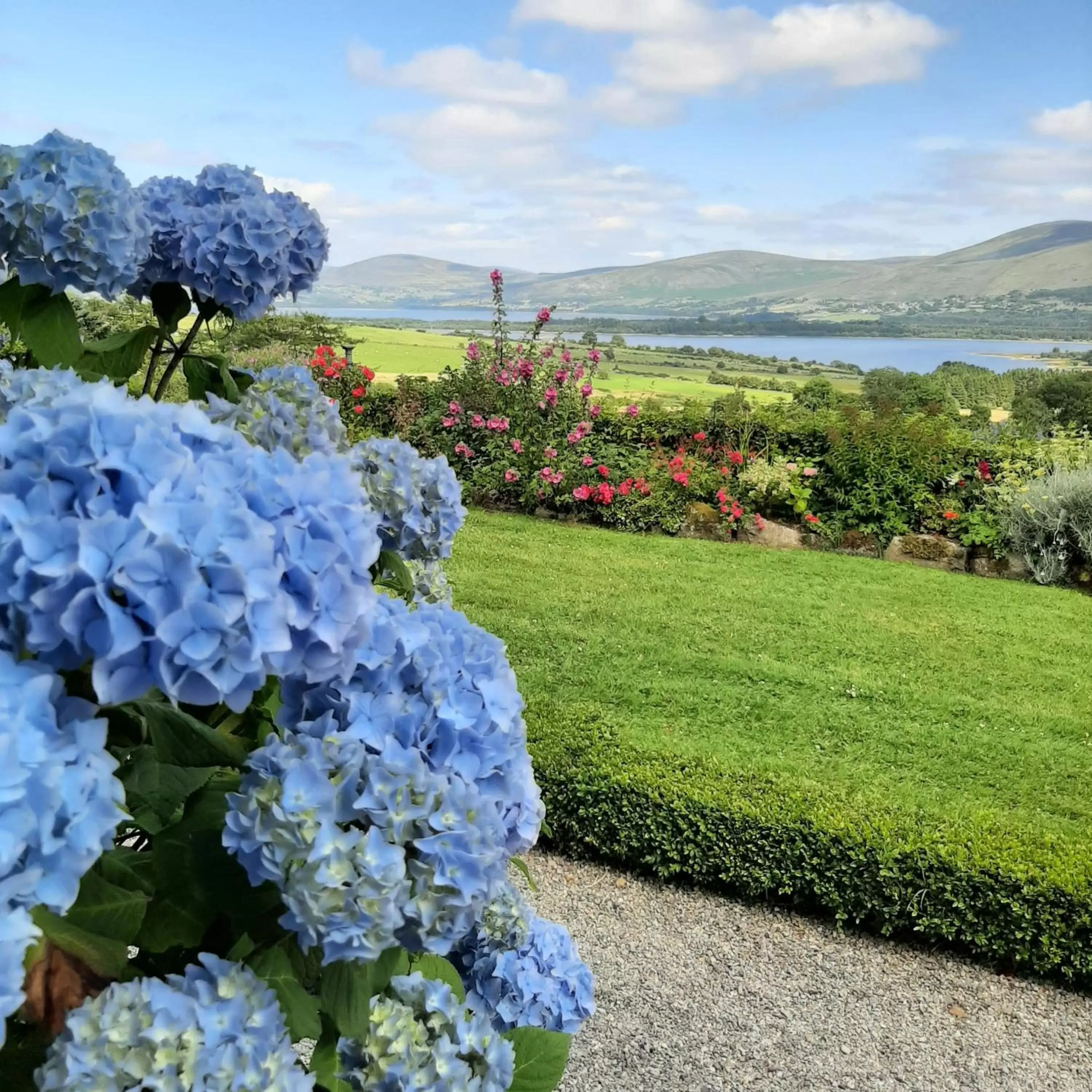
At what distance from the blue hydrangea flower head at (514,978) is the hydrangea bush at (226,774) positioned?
10cm

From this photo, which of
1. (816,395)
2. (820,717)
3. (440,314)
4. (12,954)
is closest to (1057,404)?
(816,395)

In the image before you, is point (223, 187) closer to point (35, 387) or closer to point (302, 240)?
point (302, 240)

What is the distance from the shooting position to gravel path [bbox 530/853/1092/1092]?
2758 millimetres

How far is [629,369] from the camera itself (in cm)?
991

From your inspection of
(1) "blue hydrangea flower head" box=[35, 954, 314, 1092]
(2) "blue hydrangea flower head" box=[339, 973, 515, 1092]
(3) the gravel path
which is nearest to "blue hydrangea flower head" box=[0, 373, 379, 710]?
(1) "blue hydrangea flower head" box=[35, 954, 314, 1092]

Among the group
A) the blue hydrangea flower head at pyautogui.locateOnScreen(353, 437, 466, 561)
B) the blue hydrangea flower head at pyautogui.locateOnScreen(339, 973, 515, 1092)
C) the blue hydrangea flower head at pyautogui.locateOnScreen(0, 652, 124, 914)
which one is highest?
the blue hydrangea flower head at pyautogui.locateOnScreen(353, 437, 466, 561)

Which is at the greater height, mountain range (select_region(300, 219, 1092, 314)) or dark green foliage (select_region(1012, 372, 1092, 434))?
mountain range (select_region(300, 219, 1092, 314))

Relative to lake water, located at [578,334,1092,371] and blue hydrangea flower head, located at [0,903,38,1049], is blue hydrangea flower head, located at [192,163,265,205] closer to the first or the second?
blue hydrangea flower head, located at [0,903,38,1049]

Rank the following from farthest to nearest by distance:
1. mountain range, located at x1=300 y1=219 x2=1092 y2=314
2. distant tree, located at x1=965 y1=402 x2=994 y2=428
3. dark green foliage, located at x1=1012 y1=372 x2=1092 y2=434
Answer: mountain range, located at x1=300 y1=219 x2=1092 y2=314, dark green foliage, located at x1=1012 y1=372 x2=1092 y2=434, distant tree, located at x1=965 y1=402 x2=994 y2=428

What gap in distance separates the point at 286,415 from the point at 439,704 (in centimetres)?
49

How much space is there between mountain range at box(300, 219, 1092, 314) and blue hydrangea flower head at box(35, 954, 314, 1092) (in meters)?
8.98

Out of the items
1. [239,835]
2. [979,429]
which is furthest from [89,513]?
[979,429]

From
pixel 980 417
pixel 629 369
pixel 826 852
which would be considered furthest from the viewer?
pixel 629 369

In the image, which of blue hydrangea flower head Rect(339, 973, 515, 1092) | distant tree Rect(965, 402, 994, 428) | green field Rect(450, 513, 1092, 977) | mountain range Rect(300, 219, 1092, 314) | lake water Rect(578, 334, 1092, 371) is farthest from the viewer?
mountain range Rect(300, 219, 1092, 314)
